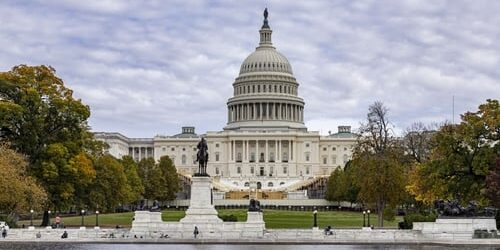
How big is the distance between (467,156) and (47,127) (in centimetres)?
3016

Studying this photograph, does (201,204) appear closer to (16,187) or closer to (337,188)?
(16,187)

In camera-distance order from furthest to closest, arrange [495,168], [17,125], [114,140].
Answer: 1. [114,140]
2. [17,125]
3. [495,168]

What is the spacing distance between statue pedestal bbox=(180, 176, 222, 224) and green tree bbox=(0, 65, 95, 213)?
11991 mm

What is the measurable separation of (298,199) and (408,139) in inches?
1928

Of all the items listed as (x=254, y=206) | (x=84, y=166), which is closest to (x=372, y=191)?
(x=254, y=206)

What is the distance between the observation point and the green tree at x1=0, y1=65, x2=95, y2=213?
67812 mm

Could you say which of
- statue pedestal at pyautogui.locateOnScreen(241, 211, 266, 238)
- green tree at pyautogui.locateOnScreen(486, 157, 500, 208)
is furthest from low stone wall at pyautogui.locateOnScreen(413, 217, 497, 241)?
Answer: statue pedestal at pyautogui.locateOnScreen(241, 211, 266, 238)

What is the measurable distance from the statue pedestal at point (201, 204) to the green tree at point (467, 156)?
1368 centimetres

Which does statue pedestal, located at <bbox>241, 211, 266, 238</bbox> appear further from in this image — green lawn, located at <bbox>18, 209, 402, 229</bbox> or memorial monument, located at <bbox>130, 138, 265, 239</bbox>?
green lawn, located at <bbox>18, 209, 402, 229</bbox>

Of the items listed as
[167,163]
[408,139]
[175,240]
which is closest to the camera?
[175,240]

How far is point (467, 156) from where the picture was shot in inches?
2331

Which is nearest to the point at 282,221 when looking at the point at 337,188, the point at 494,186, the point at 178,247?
the point at 494,186

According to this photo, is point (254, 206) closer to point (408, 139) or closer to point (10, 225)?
point (10, 225)

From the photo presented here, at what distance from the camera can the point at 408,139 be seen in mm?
92000
